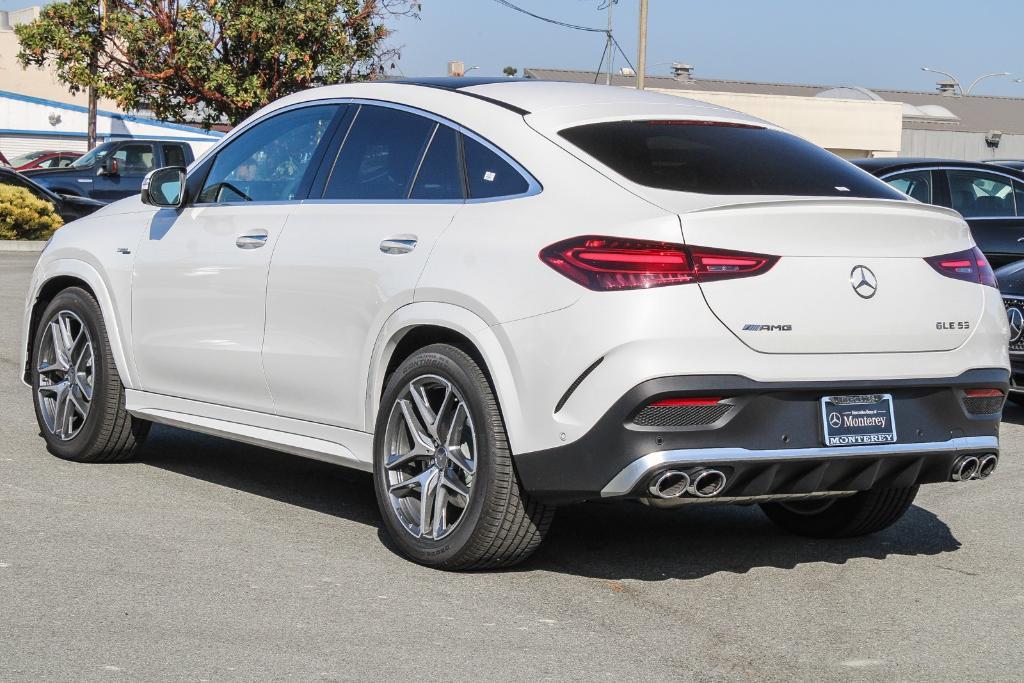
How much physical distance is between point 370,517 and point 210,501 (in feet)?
2.45

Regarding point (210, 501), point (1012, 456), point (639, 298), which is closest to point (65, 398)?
point (210, 501)

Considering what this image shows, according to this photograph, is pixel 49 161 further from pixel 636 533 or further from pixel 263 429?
pixel 636 533

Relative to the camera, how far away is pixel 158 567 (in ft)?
17.5

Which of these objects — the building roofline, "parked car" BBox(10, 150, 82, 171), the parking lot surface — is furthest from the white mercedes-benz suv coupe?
the building roofline

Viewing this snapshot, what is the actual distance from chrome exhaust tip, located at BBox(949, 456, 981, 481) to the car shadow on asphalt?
2.34 ft

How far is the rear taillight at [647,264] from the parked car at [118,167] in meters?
25.1

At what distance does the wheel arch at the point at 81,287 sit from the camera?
7.10 m

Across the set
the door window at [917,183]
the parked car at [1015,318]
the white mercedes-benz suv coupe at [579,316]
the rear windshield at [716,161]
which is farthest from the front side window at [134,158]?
the rear windshield at [716,161]

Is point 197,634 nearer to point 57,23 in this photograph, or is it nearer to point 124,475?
point 124,475

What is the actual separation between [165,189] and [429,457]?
2.19 m

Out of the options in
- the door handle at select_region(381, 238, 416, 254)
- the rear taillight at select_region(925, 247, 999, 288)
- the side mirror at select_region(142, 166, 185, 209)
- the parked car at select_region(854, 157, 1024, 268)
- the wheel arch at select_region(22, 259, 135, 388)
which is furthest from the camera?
the parked car at select_region(854, 157, 1024, 268)

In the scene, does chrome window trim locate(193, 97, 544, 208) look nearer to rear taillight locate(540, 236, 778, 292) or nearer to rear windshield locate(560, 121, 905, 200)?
rear windshield locate(560, 121, 905, 200)

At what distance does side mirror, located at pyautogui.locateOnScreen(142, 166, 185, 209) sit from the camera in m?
6.85

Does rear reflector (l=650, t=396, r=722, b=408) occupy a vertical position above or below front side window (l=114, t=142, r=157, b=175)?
above
